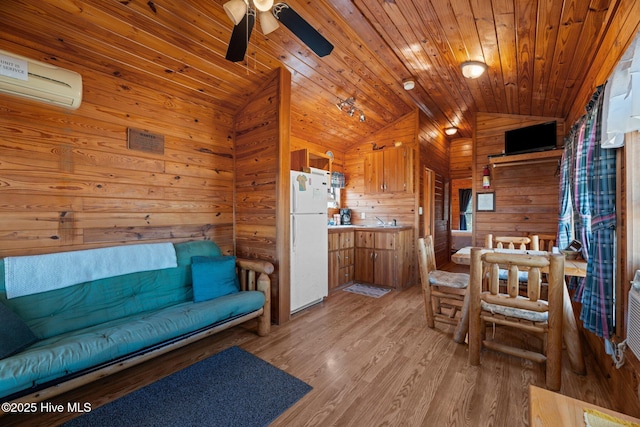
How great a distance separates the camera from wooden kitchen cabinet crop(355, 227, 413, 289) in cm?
402

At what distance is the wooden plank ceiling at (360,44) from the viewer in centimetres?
192

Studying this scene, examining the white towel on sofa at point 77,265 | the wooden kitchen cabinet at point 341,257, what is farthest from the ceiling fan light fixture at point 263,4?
the wooden kitchen cabinet at point 341,257

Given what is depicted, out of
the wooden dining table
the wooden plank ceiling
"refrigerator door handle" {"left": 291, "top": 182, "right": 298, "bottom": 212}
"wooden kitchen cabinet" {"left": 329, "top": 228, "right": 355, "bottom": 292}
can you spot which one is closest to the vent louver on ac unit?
the wooden dining table

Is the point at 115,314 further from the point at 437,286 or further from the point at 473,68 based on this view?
the point at 473,68

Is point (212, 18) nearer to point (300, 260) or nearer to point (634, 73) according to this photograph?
point (300, 260)

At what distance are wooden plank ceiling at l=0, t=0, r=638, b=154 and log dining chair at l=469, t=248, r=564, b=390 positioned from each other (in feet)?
4.94

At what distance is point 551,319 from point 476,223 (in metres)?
2.79

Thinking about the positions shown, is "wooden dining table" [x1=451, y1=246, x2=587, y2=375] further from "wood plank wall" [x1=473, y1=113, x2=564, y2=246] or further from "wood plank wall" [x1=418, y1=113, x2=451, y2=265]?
"wood plank wall" [x1=418, y1=113, x2=451, y2=265]

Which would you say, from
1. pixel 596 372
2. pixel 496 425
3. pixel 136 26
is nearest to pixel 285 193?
pixel 136 26

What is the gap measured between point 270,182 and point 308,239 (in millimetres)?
807

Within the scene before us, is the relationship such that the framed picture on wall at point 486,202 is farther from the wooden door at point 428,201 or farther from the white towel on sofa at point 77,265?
the white towel on sofa at point 77,265

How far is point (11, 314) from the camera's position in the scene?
159cm

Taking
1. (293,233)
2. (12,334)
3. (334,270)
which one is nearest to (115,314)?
(12,334)

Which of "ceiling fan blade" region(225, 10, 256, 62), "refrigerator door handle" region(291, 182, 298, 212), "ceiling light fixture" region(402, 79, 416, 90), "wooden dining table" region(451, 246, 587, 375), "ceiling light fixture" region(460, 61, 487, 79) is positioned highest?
"ceiling light fixture" region(402, 79, 416, 90)
